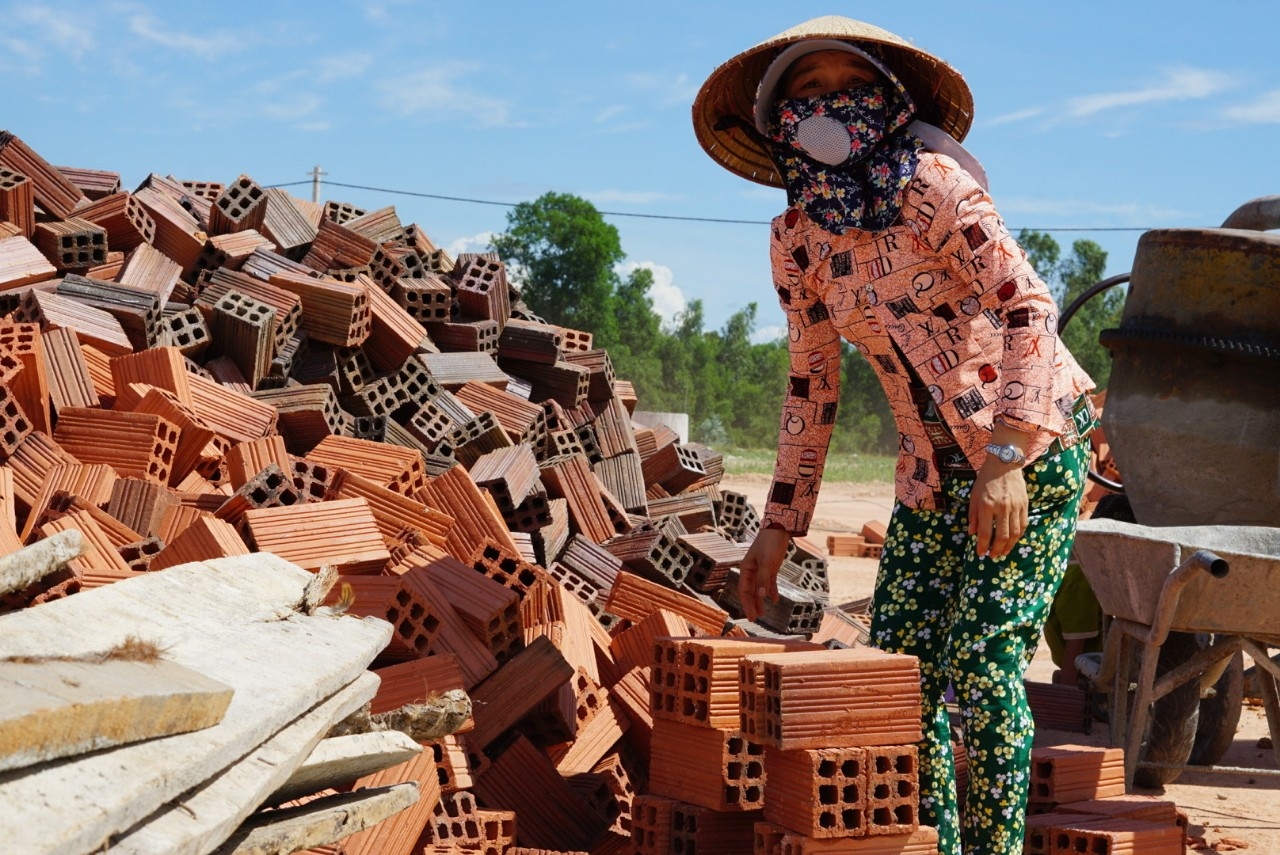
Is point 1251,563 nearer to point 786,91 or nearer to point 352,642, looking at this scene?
point 786,91

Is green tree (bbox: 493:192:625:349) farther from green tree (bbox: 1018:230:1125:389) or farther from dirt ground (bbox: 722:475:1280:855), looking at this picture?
dirt ground (bbox: 722:475:1280:855)

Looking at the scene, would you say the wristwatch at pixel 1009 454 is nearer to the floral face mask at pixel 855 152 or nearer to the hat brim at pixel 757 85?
the floral face mask at pixel 855 152

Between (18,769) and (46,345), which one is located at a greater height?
(46,345)

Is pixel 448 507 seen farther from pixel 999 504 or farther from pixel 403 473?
pixel 999 504

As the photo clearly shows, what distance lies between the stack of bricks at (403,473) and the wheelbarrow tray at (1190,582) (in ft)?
4.85

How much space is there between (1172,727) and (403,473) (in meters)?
3.51

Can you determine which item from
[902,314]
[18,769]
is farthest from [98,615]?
[902,314]

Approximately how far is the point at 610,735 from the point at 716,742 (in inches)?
50.1

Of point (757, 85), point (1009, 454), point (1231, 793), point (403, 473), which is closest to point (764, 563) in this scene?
point (1009, 454)

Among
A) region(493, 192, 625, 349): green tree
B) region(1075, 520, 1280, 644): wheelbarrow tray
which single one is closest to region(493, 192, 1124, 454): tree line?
region(493, 192, 625, 349): green tree

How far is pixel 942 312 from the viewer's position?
3201mm

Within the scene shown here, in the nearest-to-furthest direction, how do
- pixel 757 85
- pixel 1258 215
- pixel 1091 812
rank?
pixel 757 85 → pixel 1091 812 → pixel 1258 215

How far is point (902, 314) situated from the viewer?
3.23m

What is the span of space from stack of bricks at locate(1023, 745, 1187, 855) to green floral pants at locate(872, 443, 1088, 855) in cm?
69
